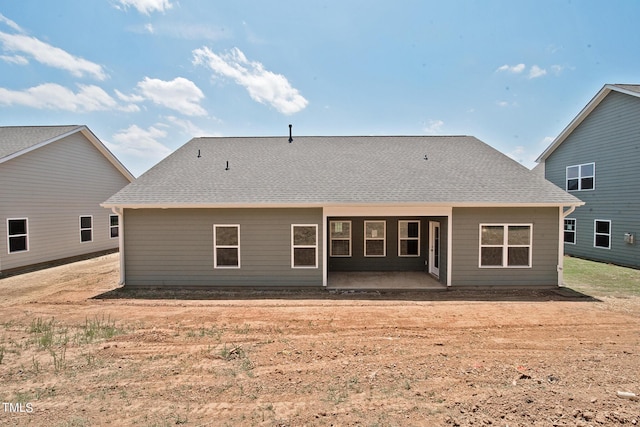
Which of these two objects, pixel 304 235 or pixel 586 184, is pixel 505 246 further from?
pixel 586 184

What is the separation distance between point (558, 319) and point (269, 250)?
293 inches

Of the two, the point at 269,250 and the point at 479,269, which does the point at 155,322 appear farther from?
the point at 479,269

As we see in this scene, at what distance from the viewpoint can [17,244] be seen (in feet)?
43.0

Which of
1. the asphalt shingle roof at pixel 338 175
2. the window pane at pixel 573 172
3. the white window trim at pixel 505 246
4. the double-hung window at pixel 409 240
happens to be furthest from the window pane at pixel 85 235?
the window pane at pixel 573 172

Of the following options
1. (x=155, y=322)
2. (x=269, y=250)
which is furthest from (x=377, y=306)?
(x=155, y=322)

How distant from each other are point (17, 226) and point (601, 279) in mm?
22189

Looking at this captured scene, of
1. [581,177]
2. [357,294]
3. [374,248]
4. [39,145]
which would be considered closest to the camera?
[357,294]

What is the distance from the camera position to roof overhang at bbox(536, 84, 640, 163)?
14.0 metres

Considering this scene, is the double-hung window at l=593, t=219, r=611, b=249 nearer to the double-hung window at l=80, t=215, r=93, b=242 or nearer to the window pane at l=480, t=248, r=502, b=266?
the window pane at l=480, t=248, r=502, b=266

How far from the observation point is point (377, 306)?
814 centimetres

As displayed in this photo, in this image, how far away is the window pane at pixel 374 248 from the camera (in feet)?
40.8

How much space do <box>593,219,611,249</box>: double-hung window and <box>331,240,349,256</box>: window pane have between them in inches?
479

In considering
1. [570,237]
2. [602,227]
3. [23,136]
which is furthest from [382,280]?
[23,136]

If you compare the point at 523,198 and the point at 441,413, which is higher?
the point at 523,198
